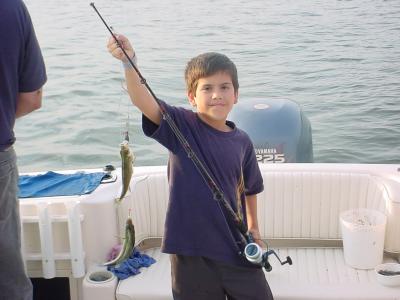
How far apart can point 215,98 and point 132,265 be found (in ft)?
4.61

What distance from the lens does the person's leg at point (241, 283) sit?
105 inches

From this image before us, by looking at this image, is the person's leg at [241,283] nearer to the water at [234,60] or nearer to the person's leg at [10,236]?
the person's leg at [10,236]

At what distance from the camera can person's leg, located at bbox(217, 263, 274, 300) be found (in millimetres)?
2672

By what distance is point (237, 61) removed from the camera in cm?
1312

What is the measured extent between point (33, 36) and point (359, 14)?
15.3 meters

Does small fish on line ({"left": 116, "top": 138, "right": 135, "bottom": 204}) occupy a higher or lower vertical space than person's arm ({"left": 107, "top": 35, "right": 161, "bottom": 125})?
lower

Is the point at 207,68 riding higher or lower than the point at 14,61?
lower

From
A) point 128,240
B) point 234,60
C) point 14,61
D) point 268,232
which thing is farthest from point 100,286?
point 234,60

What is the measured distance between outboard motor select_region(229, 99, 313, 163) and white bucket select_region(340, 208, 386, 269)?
1.27 metres

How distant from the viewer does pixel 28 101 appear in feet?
8.26

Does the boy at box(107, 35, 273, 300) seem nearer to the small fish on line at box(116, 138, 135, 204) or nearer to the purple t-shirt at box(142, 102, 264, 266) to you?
the purple t-shirt at box(142, 102, 264, 266)

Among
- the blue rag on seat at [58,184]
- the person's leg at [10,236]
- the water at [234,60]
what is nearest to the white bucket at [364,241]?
the blue rag on seat at [58,184]

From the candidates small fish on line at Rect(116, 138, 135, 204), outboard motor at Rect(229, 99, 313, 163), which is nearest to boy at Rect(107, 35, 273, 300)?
small fish on line at Rect(116, 138, 135, 204)

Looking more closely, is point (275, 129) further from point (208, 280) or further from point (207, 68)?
point (208, 280)
